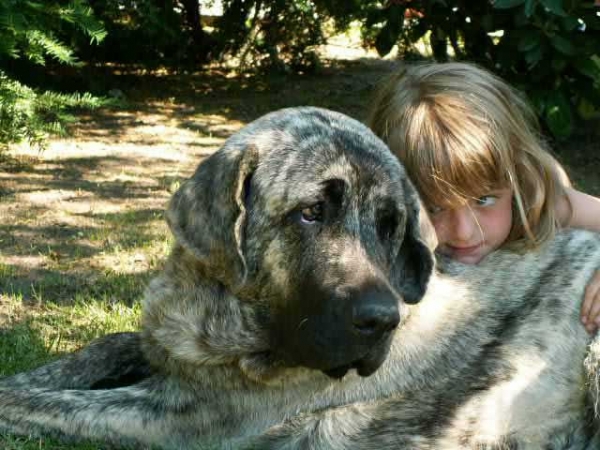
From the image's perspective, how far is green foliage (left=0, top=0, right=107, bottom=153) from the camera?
6.31 metres

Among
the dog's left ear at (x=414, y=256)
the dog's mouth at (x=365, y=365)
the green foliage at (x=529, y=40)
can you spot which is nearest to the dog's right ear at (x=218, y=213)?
the dog's mouth at (x=365, y=365)

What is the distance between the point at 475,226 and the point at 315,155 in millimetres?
974

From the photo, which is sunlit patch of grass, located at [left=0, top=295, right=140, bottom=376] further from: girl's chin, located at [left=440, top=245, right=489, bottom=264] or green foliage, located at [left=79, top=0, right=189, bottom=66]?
green foliage, located at [left=79, top=0, right=189, bottom=66]

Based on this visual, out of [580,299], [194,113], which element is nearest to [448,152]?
[580,299]

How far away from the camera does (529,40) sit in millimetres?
6777

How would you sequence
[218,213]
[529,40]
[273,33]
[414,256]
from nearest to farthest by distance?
[218,213]
[414,256]
[529,40]
[273,33]

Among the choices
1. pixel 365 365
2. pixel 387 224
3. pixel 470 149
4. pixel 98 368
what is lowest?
pixel 98 368

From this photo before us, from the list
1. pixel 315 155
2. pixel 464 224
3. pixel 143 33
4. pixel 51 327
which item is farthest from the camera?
pixel 143 33

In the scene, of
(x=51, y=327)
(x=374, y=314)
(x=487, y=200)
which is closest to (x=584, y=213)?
(x=487, y=200)

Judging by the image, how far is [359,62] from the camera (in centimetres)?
1259

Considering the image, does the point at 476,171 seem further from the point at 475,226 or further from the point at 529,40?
the point at 529,40

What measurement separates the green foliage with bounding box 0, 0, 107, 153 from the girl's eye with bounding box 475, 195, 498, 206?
373cm

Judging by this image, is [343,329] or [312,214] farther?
[312,214]

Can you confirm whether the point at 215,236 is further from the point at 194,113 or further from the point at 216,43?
the point at 216,43
